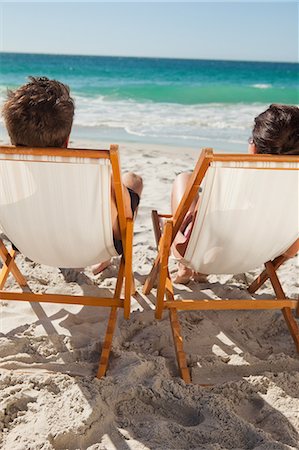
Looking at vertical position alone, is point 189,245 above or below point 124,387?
above

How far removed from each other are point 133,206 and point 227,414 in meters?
1.22

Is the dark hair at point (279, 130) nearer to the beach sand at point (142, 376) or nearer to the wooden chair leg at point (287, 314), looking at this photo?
the wooden chair leg at point (287, 314)

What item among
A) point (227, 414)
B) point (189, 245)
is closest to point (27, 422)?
point (227, 414)

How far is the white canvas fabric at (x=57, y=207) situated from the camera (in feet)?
7.38

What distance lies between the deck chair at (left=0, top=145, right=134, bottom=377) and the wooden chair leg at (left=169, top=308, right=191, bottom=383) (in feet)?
0.85

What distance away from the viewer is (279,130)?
2426 mm

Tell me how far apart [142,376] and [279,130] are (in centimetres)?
121

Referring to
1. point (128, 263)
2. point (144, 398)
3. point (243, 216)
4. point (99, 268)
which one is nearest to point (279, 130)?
point (243, 216)

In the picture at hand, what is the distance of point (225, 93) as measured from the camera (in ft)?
62.3

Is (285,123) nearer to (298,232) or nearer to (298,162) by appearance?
(298,162)

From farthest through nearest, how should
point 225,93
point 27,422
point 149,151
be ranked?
point 225,93 < point 149,151 < point 27,422

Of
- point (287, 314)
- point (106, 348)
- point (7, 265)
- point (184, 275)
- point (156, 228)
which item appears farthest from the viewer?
point (184, 275)

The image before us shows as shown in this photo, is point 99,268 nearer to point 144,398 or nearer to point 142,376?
point 142,376

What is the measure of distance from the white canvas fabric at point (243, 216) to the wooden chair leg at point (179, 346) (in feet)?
0.87
